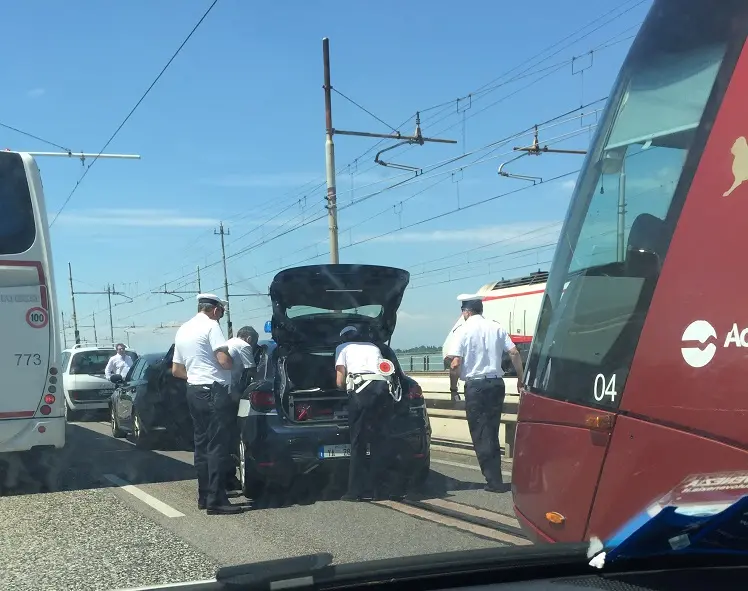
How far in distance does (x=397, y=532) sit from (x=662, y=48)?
387cm

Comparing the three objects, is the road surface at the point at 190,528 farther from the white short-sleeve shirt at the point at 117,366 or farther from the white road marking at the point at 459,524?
the white short-sleeve shirt at the point at 117,366

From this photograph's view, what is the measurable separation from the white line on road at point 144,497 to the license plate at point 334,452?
Result: 132cm

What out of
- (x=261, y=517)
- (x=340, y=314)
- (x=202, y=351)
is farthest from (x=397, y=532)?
(x=340, y=314)

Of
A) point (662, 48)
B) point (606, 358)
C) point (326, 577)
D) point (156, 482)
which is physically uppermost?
point (662, 48)

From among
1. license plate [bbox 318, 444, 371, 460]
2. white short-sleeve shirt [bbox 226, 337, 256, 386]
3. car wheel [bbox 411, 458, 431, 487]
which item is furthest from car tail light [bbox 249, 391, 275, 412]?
car wheel [bbox 411, 458, 431, 487]

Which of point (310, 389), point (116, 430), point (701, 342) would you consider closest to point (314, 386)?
point (310, 389)

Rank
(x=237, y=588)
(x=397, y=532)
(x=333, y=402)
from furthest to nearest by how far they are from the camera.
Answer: (x=333, y=402), (x=397, y=532), (x=237, y=588)

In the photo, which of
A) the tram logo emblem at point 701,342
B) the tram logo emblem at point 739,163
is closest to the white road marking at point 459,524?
the tram logo emblem at point 701,342

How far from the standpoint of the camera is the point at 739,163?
7.86 feet

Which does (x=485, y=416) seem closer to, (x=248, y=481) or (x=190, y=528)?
(x=248, y=481)

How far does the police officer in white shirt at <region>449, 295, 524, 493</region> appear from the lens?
291 inches

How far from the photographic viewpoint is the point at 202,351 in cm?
665

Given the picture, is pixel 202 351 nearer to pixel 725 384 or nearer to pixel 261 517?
pixel 261 517

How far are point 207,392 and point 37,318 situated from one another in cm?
225
